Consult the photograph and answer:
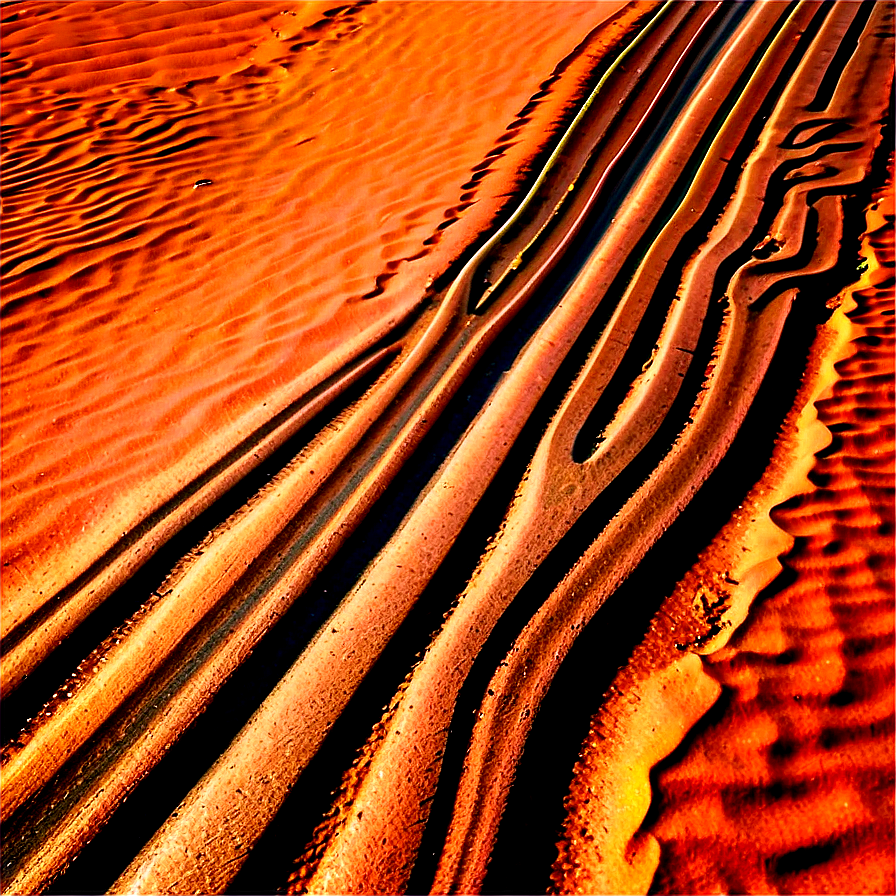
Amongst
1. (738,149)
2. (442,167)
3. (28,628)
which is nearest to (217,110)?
(442,167)

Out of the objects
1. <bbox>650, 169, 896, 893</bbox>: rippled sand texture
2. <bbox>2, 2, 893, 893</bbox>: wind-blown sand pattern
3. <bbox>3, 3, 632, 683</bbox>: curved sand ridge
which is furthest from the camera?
<bbox>3, 3, 632, 683</bbox>: curved sand ridge

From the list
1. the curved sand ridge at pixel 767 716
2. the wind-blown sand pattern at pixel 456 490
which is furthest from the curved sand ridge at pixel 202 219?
the curved sand ridge at pixel 767 716

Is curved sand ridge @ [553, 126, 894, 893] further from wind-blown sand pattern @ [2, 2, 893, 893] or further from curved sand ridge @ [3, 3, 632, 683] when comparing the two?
curved sand ridge @ [3, 3, 632, 683]

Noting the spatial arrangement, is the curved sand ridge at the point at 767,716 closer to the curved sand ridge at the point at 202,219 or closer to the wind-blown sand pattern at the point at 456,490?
the wind-blown sand pattern at the point at 456,490

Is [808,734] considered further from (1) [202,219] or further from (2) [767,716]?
(1) [202,219]

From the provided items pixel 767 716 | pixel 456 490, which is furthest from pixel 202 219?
pixel 767 716

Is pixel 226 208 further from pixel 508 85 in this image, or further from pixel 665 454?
pixel 665 454

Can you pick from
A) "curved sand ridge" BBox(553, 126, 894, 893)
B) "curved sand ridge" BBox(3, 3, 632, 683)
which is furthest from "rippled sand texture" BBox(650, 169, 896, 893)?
"curved sand ridge" BBox(3, 3, 632, 683)

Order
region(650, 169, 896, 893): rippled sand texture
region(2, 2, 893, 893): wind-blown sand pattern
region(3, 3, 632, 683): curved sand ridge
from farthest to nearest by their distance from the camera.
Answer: region(3, 3, 632, 683): curved sand ridge < region(2, 2, 893, 893): wind-blown sand pattern < region(650, 169, 896, 893): rippled sand texture

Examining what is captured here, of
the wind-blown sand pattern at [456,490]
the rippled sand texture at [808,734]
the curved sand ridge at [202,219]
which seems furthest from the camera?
the curved sand ridge at [202,219]
